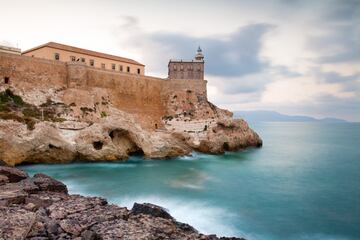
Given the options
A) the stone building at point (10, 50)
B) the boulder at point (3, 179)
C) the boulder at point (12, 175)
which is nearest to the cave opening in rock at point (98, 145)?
the boulder at point (12, 175)

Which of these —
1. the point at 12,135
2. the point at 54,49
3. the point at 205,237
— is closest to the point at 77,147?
the point at 12,135

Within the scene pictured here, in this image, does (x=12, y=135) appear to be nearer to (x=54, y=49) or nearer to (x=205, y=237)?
(x=54, y=49)

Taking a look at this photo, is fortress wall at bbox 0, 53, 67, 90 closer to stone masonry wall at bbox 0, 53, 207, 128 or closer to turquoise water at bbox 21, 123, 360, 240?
stone masonry wall at bbox 0, 53, 207, 128

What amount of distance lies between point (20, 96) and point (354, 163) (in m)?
29.8

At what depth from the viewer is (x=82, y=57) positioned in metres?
31.8

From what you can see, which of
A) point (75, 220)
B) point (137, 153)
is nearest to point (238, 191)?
point (75, 220)

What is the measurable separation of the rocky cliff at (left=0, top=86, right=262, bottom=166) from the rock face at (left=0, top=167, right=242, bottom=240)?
401 inches

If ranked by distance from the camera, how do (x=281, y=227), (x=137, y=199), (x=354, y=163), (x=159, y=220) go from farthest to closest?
(x=354, y=163) < (x=137, y=199) < (x=281, y=227) < (x=159, y=220)

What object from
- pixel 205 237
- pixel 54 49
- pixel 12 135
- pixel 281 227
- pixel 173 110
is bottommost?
pixel 281 227

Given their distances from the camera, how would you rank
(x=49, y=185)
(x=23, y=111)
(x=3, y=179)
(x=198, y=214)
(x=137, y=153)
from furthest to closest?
(x=137, y=153), (x=23, y=111), (x=198, y=214), (x=3, y=179), (x=49, y=185)

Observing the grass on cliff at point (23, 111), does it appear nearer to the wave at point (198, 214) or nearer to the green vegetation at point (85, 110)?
the green vegetation at point (85, 110)

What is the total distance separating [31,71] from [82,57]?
7671 millimetres

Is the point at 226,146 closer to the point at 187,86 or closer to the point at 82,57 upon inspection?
the point at 187,86

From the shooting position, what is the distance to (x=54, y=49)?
29.3 m
